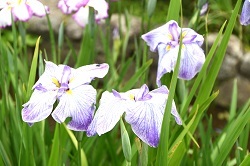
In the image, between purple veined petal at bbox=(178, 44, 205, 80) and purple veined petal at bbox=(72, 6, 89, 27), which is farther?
purple veined petal at bbox=(72, 6, 89, 27)

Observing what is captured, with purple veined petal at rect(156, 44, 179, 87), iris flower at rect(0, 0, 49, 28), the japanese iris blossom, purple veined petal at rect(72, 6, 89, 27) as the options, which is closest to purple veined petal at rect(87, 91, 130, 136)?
the japanese iris blossom

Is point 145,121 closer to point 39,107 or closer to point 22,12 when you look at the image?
point 39,107

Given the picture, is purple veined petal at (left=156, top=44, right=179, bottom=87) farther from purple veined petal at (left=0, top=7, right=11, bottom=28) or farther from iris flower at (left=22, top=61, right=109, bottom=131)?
purple veined petal at (left=0, top=7, right=11, bottom=28)

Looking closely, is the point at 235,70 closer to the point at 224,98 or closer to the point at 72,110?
the point at 224,98

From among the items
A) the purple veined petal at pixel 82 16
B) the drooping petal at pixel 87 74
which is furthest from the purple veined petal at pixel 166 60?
the purple veined petal at pixel 82 16

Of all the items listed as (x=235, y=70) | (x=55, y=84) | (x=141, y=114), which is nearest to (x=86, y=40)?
(x=55, y=84)

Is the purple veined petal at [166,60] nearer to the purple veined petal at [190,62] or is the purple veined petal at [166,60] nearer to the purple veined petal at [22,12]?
the purple veined petal at [190,62]
